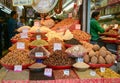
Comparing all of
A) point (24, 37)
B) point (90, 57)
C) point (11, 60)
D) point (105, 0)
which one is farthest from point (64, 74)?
point (105, 0)

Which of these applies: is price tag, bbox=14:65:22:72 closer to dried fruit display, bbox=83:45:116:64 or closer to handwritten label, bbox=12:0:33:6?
dried fruit display, bbox=83:45:116:64

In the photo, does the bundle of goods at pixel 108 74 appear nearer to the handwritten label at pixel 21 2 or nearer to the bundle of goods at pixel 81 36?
the bundle of goods at pixel 81 36

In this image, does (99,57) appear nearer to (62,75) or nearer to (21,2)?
(62,75)

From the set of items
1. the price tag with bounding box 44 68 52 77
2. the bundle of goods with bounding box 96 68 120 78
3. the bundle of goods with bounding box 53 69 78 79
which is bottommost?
the bundle of goods with bounding box 96 68 120 78

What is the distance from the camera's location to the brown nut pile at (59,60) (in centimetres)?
343

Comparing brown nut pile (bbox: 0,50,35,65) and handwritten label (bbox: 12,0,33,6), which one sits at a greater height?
handwritten label (bbox: 12,0,33,6)

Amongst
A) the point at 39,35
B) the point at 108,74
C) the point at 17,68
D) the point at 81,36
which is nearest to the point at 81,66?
the point at 108,74

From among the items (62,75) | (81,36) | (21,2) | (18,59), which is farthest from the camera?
(21,2)

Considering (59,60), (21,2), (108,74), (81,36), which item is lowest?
(108,74)

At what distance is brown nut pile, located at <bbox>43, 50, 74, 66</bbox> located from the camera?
3430mm

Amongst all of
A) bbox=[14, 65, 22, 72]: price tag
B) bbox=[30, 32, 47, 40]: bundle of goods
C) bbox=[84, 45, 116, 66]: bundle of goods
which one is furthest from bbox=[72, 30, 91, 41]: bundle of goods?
bbox=[14, 65, 22, 72]: price tag

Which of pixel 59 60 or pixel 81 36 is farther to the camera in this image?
pixel 81 36

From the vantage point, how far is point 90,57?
11.8ft

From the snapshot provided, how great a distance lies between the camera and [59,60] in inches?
137
